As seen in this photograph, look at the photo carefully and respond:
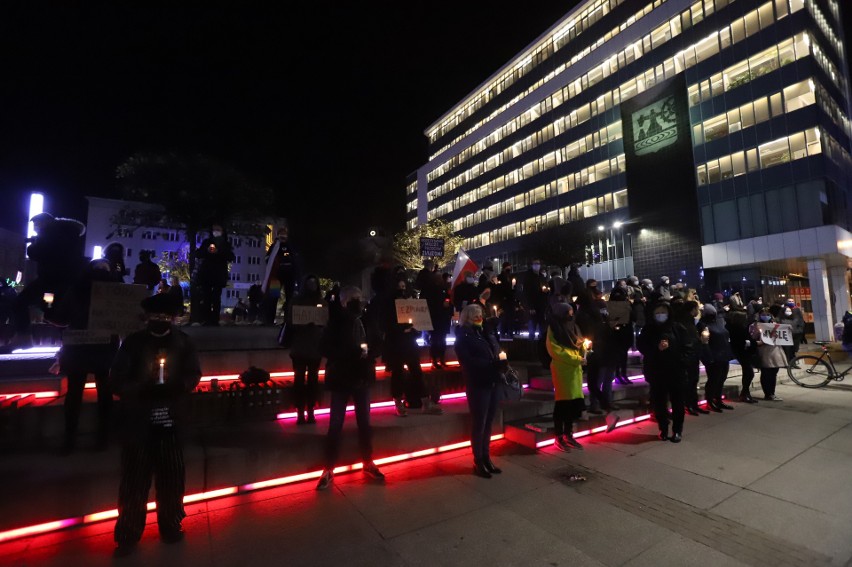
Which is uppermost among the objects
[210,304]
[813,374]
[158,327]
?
[210,304]

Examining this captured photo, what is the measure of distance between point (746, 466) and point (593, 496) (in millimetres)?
2464

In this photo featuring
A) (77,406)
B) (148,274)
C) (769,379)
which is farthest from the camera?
(769,379)

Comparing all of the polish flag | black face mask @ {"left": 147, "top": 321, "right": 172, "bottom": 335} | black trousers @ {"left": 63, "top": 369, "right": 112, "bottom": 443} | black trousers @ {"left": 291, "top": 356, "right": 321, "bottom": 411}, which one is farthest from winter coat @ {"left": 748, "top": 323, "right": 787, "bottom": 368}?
black trousers @ {"left": 63, "top": 369, "right": 112, "bottom": 443}

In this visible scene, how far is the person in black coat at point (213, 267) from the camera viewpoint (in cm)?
826

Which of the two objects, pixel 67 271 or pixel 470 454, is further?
pixel 470 454

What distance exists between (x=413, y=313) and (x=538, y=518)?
127 inches

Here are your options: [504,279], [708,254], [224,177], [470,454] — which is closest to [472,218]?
[708,254]

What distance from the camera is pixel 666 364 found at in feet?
20.9

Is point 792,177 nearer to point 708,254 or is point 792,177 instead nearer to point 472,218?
point 708,254

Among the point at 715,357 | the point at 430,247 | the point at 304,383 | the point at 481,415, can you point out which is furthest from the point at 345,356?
the point at 715,357

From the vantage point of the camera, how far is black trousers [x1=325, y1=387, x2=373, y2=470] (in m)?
4.50

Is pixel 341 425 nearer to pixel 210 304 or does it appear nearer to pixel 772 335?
pixel 210 304

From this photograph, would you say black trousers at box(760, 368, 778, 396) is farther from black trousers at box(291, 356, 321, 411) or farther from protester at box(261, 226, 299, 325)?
protester at box(261, 226, 299, 325)

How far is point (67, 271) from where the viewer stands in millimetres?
5250
